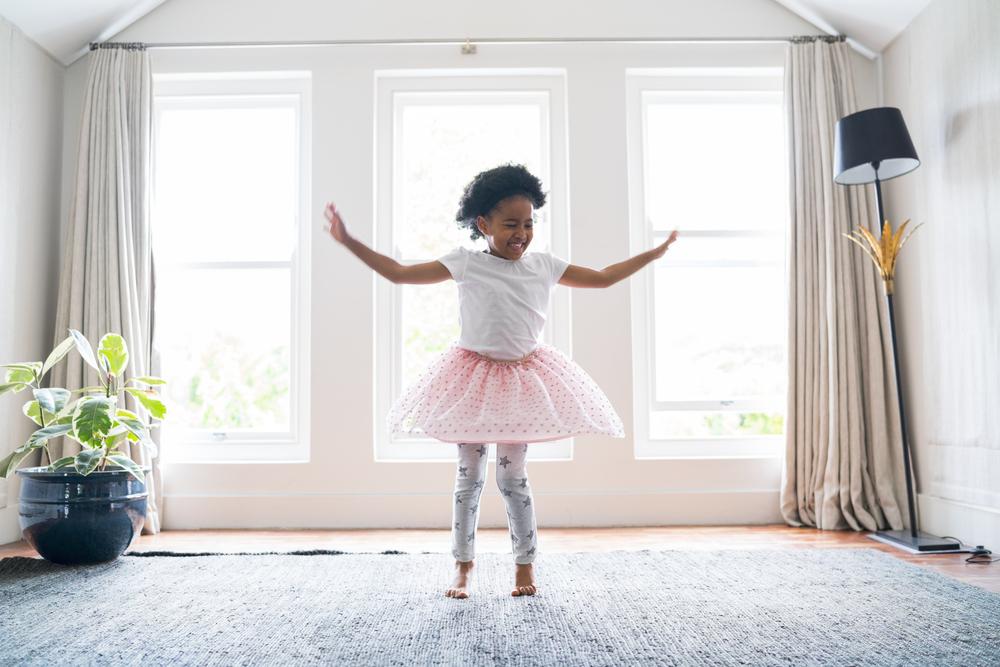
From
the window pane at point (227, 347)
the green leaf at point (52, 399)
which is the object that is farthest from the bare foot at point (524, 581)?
the window pane at point (227, 347)

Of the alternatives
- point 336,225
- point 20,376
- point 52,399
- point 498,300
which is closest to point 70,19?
point 20,376

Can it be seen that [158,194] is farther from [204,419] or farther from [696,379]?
[696,379]

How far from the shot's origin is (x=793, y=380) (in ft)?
10.8

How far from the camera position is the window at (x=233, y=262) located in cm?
354

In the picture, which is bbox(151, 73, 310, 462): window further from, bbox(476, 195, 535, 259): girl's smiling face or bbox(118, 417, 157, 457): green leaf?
bbox(476, 195, 535, 259): girl's smiling face

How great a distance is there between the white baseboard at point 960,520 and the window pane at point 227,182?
2.97 m

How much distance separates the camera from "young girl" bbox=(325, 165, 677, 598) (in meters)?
2.04

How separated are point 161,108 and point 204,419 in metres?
1.48

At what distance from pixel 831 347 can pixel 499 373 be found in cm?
180

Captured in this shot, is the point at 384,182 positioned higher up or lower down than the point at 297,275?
higher up

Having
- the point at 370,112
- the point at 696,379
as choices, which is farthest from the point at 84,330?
the point at 696,379

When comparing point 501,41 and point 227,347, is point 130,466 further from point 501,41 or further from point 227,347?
point 501,41

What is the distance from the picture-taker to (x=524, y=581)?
2.09 metres

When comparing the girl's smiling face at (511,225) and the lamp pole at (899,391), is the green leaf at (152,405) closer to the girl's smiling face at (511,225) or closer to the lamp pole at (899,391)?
the girl's smiling face at (511,225)
